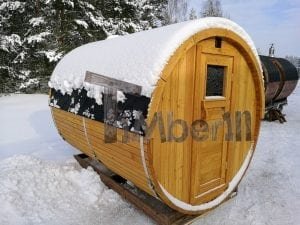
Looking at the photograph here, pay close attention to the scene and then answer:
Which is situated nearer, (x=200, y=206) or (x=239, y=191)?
(x=200, y=206)

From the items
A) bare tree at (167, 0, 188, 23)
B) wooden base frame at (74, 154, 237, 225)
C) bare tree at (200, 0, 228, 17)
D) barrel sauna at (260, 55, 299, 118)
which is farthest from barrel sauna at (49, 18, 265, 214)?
bare tree at (200, 0, 228, 17)

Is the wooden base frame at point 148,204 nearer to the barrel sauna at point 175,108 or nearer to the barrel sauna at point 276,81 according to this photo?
the barrel sauna at point 175,108

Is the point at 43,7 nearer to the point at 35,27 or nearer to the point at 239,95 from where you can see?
the point at 35,27

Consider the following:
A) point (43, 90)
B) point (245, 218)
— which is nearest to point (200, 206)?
point (245, 218)

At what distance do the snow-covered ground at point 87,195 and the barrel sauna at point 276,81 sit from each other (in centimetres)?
339

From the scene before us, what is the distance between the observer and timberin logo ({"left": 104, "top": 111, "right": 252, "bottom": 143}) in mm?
2445

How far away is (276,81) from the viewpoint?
8.79m

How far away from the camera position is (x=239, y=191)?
3998 mm

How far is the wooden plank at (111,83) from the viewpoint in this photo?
8.34 feet

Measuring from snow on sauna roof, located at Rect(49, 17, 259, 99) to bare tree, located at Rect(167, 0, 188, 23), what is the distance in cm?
2795

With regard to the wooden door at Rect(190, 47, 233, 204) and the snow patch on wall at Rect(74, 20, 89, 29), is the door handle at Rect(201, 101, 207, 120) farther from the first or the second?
the snow patch on wall at Rect(74, 20, 89, 29)

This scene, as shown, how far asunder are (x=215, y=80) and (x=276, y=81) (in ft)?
22.0

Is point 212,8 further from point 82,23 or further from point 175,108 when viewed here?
point 175,108

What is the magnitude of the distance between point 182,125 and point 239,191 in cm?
194
